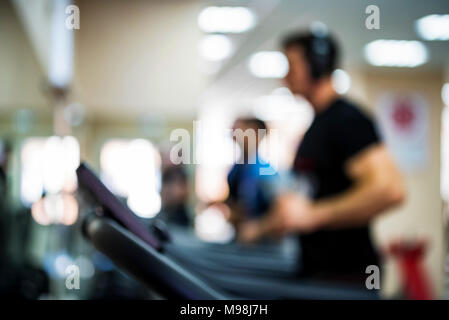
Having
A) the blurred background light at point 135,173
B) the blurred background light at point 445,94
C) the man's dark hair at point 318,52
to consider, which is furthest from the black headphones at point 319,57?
the blurred background light at point 445,94

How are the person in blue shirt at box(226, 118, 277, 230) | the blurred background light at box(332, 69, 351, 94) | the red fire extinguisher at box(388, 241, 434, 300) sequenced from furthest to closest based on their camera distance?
the blurred background light at box(332, 69, 351, 94) → the red fire extinguisher at box(388, 241, 434, 300) → the person in blue shirt at box(226, 118, 277, 230)

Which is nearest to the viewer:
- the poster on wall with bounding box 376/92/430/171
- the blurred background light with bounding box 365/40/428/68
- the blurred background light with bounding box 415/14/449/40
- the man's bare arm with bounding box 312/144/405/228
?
the man's bare arm with bounding box 312/144/405/228

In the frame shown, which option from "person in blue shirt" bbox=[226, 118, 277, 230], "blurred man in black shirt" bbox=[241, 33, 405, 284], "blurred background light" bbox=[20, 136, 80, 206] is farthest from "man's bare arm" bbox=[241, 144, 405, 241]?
"blurred background light" bbox=[20, 136, 80, 206]

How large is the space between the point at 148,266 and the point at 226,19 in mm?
5571

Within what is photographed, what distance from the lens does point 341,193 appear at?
1.59 metres

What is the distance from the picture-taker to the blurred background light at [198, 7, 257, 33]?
18.1ft

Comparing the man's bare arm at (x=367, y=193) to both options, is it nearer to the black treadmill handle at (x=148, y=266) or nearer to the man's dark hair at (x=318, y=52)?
the man's dark hair at (x=318, y=52)

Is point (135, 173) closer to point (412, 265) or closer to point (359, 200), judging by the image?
point (412, 265)

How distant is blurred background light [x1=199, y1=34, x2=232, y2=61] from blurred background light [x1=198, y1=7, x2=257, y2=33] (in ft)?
1.09

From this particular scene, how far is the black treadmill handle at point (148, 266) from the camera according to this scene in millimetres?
520

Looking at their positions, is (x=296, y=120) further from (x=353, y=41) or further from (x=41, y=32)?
(x=41, y=32)

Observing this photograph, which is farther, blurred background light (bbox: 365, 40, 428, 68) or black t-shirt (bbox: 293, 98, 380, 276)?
blurred background light (bbox: 365, 40, 428, 68)

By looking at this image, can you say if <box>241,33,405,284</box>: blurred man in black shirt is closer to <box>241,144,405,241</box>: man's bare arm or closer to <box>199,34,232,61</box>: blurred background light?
<box>241,144,405,241</box>: man's bare arm
